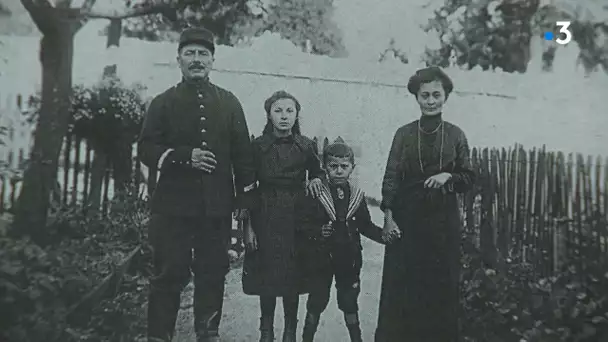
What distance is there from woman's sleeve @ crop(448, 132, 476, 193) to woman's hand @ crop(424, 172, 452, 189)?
0.10 feet

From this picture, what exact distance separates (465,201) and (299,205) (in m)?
0.91

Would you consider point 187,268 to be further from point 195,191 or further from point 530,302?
point 530,302

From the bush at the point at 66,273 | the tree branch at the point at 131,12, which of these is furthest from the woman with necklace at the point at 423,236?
the tree branch at the point at 131,12

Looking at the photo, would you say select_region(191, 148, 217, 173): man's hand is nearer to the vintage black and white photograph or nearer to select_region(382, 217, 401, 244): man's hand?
the vintage black and white photograph

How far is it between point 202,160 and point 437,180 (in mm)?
1262

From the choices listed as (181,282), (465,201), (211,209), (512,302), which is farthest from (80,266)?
(512,302)

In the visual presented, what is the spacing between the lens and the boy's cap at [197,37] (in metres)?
3.25

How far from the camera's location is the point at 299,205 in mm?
3174

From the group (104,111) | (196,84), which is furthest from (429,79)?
(104,111)

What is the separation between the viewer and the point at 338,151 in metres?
3.26

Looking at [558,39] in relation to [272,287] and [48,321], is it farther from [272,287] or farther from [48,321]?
[48,321]

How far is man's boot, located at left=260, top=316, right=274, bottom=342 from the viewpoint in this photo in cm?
316

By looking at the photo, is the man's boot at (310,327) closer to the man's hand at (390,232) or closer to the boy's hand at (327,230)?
the boy's hand at (327,230)

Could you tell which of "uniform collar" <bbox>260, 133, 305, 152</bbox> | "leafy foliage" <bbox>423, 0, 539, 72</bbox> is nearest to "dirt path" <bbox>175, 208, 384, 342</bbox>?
"uniform collar" <bbox>260, 133, 305, 152</bbox>
